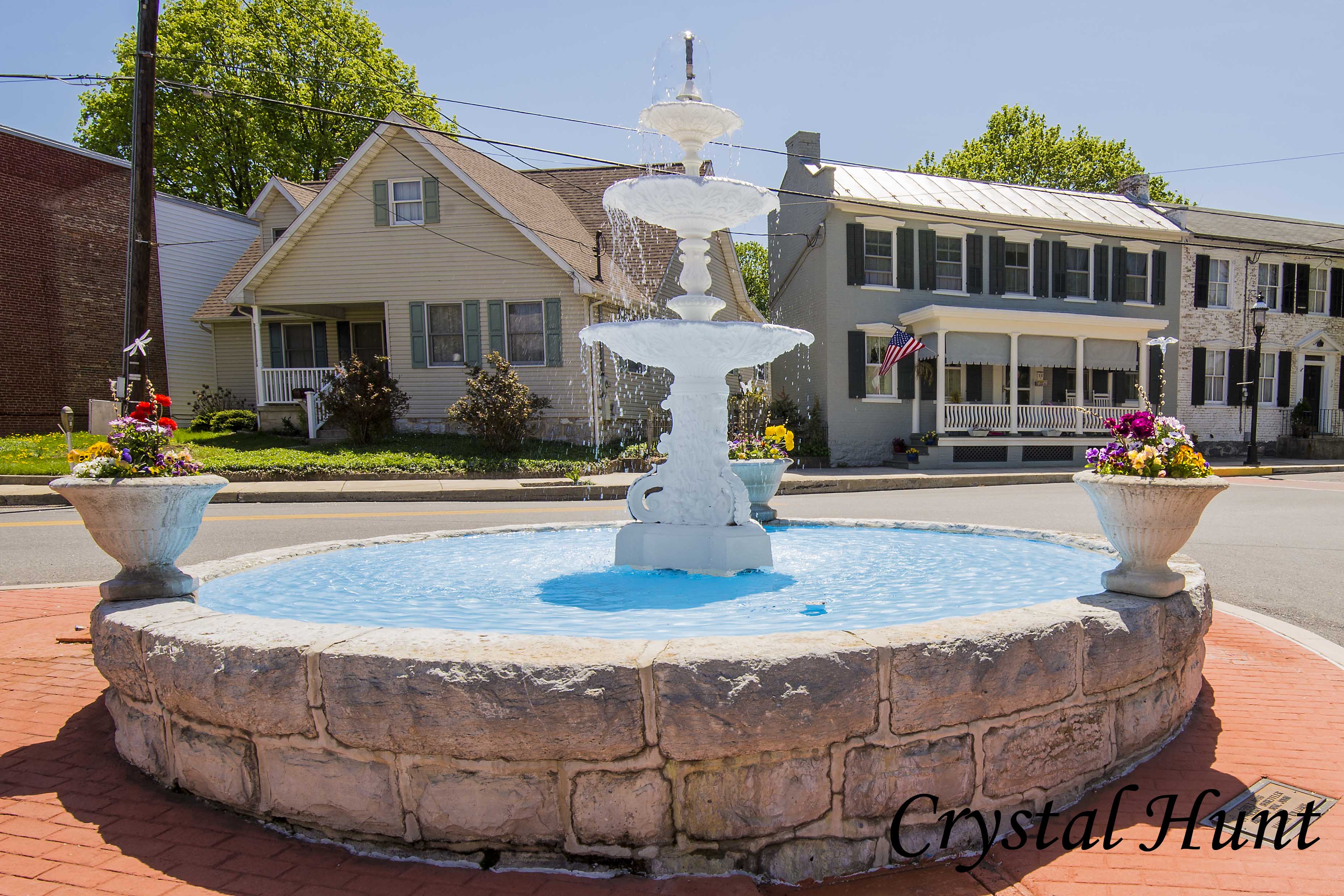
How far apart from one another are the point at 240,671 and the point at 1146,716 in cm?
379

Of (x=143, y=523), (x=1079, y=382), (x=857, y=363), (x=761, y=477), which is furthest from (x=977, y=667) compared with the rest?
(x=1079, y=382)

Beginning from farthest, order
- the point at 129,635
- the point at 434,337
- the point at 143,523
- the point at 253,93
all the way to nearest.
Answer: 1. the point at 253,93
2. the point at 434,337
3. the point at 143,523
4. the point at 129,635

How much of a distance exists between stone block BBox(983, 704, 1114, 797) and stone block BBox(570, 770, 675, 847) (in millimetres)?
1252

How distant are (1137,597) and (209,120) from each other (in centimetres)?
4053

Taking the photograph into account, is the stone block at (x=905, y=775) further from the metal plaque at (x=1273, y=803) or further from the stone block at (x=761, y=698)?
the metal plaque at (x=1273, y=803)

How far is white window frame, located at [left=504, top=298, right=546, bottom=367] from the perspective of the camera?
21.4 metres

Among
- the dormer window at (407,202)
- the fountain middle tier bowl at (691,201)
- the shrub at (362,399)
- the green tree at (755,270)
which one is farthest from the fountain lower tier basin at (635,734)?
the green tree at (755,270)

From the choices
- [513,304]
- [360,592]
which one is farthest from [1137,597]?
[513,304]

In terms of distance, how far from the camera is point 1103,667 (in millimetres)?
3225

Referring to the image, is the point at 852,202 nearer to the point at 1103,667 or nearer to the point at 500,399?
the point at 500,399

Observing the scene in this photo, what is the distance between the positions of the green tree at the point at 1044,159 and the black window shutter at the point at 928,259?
1621 cm

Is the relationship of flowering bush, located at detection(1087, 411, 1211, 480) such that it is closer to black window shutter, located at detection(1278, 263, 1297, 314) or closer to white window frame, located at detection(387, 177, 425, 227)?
white window frame, located at detection(387, 177, 425, 227)

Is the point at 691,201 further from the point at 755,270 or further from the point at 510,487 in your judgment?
the point at 755,270

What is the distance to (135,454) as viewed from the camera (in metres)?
3.75
